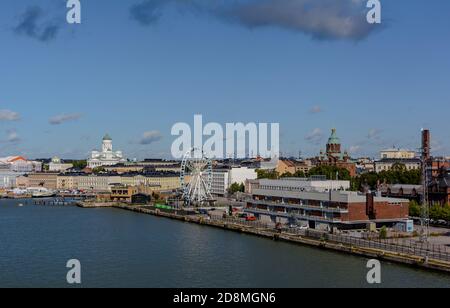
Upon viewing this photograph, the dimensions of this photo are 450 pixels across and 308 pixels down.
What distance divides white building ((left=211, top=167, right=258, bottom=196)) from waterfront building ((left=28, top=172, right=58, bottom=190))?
2678 cm

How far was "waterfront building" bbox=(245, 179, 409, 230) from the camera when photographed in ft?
98.7

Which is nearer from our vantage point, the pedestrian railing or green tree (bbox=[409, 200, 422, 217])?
the pedestrian railing

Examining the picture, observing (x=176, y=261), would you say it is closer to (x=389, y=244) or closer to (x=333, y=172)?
(x=389, y=244)

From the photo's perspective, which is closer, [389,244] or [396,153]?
[389,244]

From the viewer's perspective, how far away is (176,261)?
2312 centimetres

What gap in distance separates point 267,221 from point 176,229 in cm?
532

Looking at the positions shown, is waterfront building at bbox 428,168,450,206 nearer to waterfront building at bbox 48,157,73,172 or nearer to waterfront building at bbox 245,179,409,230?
waterfront building at bbox 245,179,409,230

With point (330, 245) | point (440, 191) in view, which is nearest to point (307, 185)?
point (440, 191)

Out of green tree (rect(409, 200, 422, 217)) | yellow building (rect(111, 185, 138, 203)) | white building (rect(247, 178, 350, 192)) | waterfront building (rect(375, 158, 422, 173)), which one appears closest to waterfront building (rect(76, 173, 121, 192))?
yellow building (rect(111, 185, 138, 203))

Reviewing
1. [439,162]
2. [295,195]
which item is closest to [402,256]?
[295,195]

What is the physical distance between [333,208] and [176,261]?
10266 mm

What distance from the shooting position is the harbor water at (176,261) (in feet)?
63.9

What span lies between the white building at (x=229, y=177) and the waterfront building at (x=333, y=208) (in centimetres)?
3402
